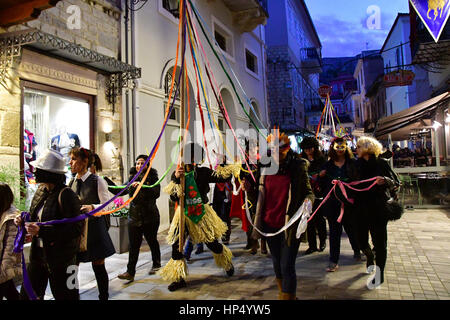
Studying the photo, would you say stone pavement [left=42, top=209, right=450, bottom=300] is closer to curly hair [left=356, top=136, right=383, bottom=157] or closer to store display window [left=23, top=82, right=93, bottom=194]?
curly hair [left=356, top=136, right=383, bottom=157]

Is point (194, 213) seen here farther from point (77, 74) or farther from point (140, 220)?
point (77, 74)

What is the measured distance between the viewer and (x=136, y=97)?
805 cm

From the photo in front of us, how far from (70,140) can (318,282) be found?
554 centimetres

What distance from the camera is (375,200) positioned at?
4277 mm

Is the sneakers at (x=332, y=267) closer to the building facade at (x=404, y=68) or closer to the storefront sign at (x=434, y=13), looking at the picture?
the storefront sign at (x=434, y=13)

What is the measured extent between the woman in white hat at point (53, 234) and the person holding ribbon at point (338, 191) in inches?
137

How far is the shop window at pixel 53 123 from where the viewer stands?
6.00 metres

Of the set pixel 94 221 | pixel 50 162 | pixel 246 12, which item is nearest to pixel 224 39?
pixel 246 12

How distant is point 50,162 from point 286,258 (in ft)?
7.98

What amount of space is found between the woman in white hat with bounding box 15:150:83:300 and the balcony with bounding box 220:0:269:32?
12.5 meters

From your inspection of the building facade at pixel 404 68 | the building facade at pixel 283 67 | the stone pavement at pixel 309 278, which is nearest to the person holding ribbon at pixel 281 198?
the stone pavement at pixel 309 278

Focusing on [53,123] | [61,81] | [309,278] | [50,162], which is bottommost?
[309,278]

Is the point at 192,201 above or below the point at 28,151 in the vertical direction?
below

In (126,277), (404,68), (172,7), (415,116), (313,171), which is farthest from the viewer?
(404,68)
